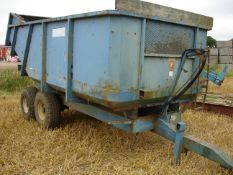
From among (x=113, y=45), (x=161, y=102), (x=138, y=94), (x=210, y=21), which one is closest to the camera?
(x=113, y=45)

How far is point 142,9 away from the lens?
3814 millimetres

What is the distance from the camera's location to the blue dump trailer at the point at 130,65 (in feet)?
12.1

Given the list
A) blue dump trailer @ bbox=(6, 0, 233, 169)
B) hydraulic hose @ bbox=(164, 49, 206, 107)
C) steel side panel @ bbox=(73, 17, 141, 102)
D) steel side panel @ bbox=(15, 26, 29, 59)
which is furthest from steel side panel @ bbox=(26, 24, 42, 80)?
hydraulic hose @ bbox=(164, 49, 206, 107)

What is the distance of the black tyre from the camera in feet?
19.4

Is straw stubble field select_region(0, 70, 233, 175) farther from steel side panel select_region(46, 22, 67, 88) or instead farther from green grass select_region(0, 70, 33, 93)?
green grass select_region(0, 70, 33, 93)

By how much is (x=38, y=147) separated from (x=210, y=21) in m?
3.05

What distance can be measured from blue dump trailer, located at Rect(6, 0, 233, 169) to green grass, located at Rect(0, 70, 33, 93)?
5.17 meters

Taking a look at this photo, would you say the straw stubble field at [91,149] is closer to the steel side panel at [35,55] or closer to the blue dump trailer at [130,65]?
the blue dump trailer at [130,65]

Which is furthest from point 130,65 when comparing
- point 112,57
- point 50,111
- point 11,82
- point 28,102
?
point 11,82

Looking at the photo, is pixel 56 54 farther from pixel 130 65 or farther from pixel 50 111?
pixel 130 65

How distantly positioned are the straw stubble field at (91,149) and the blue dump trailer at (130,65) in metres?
0.30

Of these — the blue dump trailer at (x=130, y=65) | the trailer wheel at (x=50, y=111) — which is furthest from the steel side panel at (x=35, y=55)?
the trailer wheel at (x=50, y=111)

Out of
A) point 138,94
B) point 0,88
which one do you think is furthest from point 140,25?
point 0,88

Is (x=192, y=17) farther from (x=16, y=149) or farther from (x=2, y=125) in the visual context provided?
(x=2, y=125)
